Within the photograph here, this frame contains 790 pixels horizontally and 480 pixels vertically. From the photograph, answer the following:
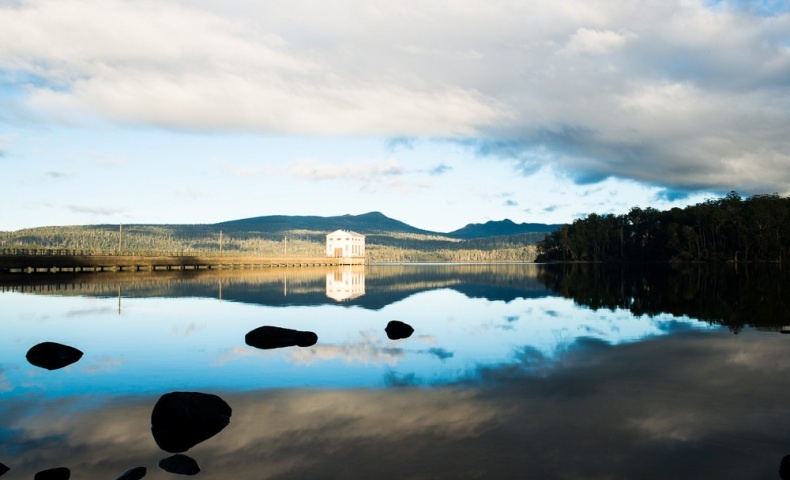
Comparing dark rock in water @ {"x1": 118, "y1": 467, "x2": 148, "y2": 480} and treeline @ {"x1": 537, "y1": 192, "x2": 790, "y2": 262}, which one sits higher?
treeline @ {"x1": 537, "y1": 192, "x2": 790, "y2": 262}

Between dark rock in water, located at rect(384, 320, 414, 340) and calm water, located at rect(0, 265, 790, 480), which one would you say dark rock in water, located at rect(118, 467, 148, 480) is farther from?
dark rock in water, located at rect(384, 320, 414, 340)

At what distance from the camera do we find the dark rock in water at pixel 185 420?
1238 centimetres

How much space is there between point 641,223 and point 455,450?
190m

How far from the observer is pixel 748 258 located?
506ft

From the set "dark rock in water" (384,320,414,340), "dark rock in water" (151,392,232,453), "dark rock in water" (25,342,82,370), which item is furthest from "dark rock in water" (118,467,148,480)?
"dark rock in water" (384,320,414,340)

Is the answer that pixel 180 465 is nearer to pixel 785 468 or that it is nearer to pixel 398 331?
pixel 785 468

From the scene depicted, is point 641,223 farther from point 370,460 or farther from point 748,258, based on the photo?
point 370,460

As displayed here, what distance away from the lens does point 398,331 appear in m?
27.6

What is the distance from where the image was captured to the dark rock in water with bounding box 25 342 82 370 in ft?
67.7

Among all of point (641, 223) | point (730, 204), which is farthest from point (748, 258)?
point (641, 223)

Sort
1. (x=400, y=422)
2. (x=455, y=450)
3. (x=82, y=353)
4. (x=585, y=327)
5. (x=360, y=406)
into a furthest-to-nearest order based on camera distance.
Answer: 1. (x=585, y=327)
2. (x=82, y=353)
3. (x=360, y=406)
4. (x=400, y=422)
5. (x=455, y=450)

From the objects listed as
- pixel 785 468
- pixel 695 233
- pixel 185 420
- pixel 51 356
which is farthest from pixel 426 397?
pixel 695 233

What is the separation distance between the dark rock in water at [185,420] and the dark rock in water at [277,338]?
10.7m

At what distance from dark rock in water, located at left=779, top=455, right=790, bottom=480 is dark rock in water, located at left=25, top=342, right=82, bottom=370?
2238 cm
